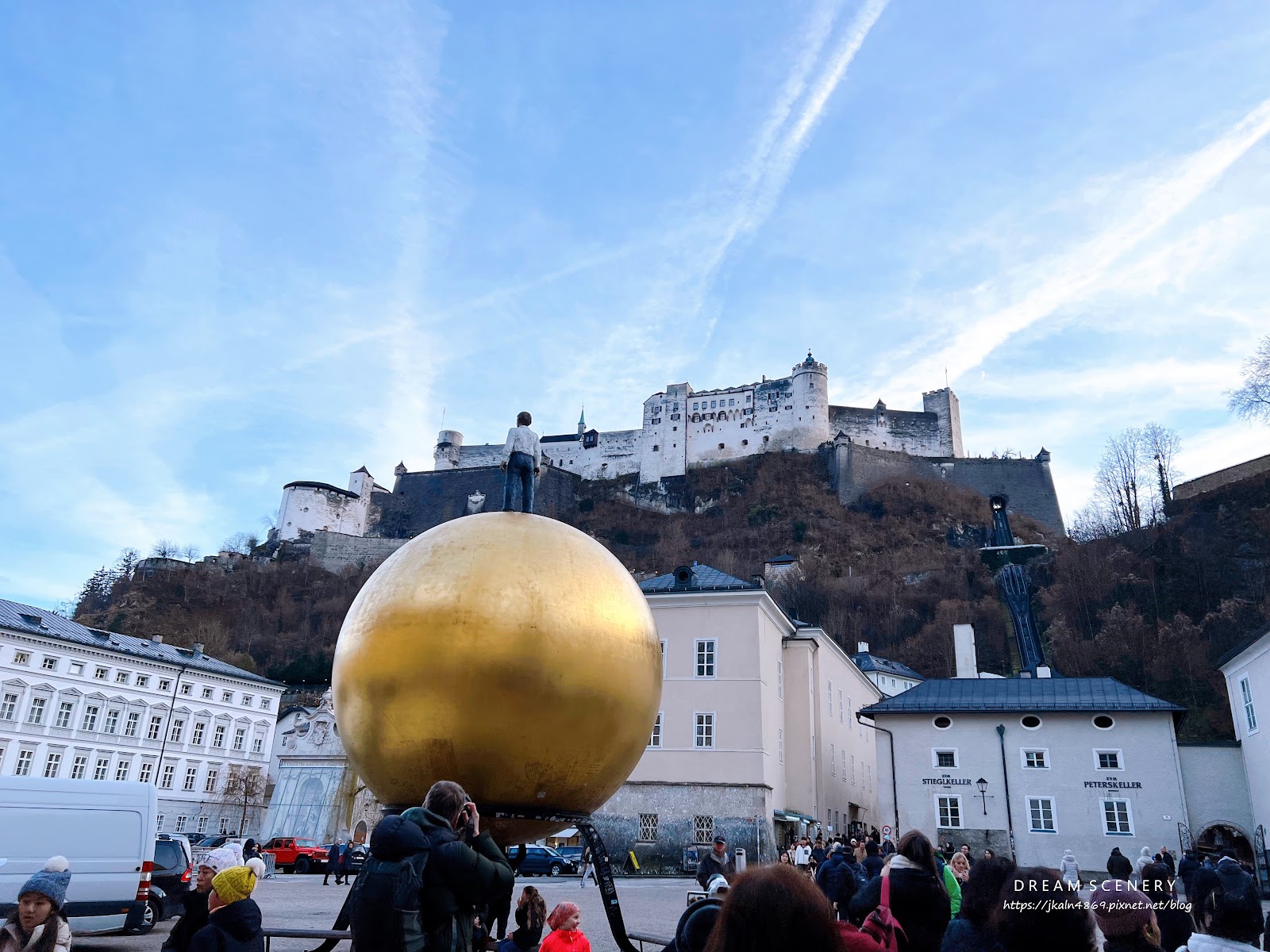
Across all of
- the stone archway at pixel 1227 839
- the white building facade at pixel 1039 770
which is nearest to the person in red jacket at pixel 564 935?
the white building facade at pixel 1039 770

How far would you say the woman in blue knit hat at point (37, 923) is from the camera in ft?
14.1

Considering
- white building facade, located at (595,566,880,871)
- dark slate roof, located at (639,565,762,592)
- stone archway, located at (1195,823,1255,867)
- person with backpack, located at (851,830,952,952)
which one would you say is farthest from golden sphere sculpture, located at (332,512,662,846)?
stone archway, located at (1195,823,1255,867)

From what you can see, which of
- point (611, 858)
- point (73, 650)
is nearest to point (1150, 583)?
point (611, 858)

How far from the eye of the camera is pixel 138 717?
45.7 m

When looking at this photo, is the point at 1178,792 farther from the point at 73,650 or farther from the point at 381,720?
the point at 73,650

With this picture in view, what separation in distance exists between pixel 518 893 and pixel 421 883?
16471 mm

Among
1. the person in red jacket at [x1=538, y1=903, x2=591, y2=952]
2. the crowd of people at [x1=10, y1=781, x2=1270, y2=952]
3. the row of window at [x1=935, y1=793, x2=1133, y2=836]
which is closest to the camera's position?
the crowd of people at [x1=10, y1=781, x2=1270, y2=952]

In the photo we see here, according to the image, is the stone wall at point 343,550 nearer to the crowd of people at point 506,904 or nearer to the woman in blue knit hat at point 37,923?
the woman in blue knit hat at point 37,923

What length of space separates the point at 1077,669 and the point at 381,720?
52.1m

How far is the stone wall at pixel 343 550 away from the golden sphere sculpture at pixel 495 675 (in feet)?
289

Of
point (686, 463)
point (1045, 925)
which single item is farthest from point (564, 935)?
point (686, 463)

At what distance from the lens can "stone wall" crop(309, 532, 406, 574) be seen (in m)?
90.3

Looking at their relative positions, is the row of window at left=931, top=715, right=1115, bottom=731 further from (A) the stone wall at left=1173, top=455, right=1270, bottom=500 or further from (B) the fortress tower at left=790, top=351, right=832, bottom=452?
(B) the fortress tower at left=790, top=351, right=832, bottom=452

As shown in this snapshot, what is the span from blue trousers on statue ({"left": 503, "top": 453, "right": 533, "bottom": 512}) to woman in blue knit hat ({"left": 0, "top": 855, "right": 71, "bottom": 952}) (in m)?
3.41
